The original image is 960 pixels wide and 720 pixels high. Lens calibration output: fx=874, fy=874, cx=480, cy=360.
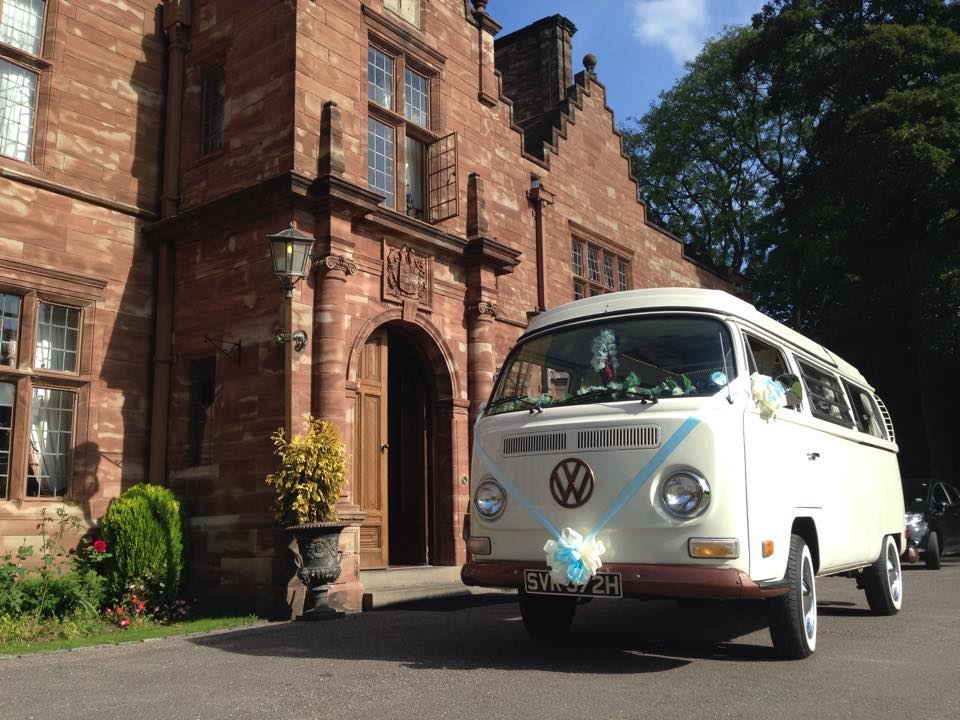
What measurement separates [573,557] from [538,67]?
1876cm

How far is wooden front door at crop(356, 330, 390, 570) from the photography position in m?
11.8

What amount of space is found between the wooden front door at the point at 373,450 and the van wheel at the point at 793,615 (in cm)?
673

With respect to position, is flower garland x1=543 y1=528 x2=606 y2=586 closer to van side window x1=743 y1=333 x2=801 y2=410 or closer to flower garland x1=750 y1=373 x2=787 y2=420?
flower garland x1=750 y1=373 x2=787 y2=420

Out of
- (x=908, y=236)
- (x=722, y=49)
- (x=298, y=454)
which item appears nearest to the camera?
(x=298, y=454)

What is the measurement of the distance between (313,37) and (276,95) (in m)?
0.96

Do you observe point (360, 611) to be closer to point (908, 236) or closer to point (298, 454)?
point (298, 454)

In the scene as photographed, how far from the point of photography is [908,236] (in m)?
21.5

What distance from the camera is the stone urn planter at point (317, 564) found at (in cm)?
936

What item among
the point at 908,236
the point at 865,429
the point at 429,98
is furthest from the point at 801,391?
the point at 908,236

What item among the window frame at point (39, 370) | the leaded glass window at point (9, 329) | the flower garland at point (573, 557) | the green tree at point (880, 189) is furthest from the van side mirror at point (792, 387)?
the green tree at point (880, 189)

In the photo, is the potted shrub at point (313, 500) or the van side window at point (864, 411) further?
the potted shrub at point (313, 500)

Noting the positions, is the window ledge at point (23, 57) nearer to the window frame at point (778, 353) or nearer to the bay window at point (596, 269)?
the window frame at point (778, 353)

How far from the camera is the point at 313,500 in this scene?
9.69 metres

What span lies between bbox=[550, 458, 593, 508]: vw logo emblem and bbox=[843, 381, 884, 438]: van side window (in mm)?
4200
